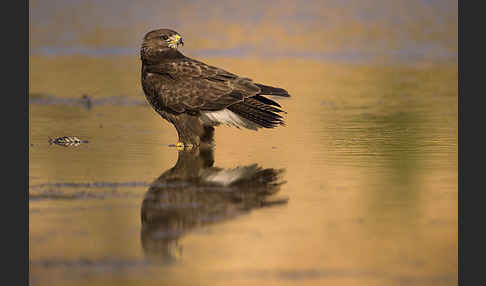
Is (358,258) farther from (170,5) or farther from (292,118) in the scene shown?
(170,5)

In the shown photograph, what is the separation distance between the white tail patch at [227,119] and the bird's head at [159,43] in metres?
0.98

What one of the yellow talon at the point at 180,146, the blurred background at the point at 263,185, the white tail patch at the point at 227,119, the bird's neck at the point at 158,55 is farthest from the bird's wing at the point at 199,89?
the blurred background at the point at 263,185

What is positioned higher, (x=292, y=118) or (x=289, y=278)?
(x=292, y=118)

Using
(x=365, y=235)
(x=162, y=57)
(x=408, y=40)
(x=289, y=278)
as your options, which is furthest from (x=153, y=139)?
(x=408, y=40)

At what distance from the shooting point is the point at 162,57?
40.5 feet

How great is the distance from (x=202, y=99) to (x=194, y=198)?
332cm

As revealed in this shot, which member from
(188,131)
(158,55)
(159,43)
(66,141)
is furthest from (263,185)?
(159,43)

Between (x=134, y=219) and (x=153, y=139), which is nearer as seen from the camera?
(x=134, y=219)

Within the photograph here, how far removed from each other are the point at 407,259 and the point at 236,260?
3.72 ft

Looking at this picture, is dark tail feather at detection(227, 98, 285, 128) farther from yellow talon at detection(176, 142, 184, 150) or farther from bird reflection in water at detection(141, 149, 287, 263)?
bird reflection in water at detection(141, 149, 287, 263)

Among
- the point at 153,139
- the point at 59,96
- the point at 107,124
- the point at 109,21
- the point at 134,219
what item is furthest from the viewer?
the point at 109,21

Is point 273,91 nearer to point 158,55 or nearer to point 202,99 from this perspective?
point 202,99

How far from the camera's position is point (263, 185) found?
934cm

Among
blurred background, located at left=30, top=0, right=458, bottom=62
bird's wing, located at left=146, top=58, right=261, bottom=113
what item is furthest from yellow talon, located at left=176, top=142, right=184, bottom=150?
blurred background, located at left=30, top=0, right=458, bottom=62
